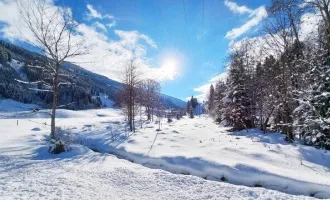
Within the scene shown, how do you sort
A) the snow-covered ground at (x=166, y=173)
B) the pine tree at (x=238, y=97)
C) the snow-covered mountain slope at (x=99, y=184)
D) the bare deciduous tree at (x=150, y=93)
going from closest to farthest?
the snow-covered mountain slope at (x=99, y=184), the snow-covered ground at (x=166, y=173), the pine tree at (x=238, y=97), the bare deciduous tree at (x=150, y=93)

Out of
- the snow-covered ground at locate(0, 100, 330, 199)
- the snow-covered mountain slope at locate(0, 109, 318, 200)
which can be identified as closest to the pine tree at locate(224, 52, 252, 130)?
the snow-covered ground at locate(0, 100, 330, 199)

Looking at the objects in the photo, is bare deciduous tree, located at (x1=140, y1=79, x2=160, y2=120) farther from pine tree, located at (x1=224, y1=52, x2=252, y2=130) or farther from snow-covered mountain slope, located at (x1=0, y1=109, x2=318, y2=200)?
snow-covered mountain slope, located at (x1=0, y1=109, x2=318, y2=200)

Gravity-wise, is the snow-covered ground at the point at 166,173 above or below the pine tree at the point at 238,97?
below

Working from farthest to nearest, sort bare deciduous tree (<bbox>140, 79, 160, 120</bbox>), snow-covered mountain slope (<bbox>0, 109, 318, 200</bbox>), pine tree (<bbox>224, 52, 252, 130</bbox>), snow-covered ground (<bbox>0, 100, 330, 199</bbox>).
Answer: bare deciduous tree (<bbox>140, 79, 160, 120</bbox>) → pine tree (<bbox>224, 52, 252, 130</bbox>) → snow-covered ground (<bbox>0, 100, 330, 199</bbox>) → snow-covered mountain slope (<bbox>0, 109, 318, 200</bbox>)

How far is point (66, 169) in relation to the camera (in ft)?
36.8

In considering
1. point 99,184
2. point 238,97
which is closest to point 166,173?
point 99,184

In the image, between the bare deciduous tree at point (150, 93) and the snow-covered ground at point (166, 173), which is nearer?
the snow-covered ground at point (166, 173)

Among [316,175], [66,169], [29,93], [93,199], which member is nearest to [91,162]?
[66,169]

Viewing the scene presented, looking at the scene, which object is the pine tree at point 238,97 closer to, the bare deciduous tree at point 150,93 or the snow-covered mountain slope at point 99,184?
the snow-covered mountain slope at point 99,184

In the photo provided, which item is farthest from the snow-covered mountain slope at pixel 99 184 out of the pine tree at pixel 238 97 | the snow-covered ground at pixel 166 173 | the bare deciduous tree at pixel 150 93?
the bare deciduous tree at pixel 150 93

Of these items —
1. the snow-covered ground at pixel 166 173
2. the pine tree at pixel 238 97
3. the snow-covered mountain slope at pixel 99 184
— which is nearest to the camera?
the snow-covered mountain slope at pixel 99 184

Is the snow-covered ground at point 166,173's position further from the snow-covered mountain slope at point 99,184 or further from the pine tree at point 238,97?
the pine tree at point 238,97

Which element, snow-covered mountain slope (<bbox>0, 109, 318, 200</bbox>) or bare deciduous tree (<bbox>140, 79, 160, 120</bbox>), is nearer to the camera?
snow-covered mountain slope (<bbox>0, 109, 318, 200</bbox>)

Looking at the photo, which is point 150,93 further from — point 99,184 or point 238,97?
point 99,184
